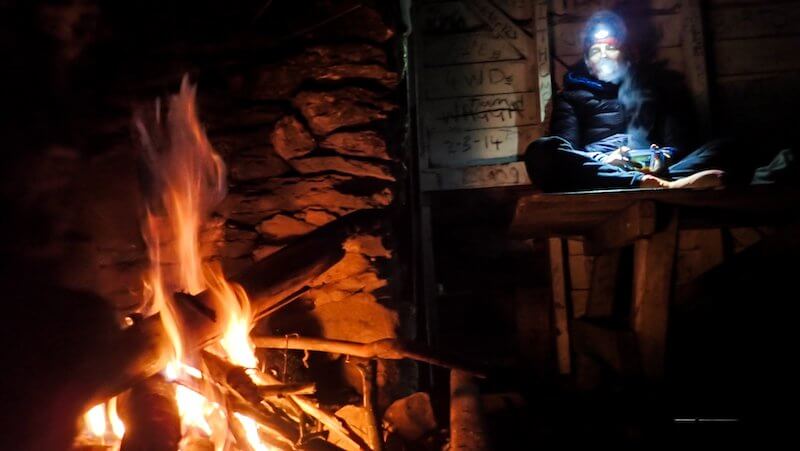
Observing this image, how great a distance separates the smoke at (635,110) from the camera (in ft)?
13.6

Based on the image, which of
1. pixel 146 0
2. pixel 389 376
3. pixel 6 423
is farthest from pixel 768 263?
pixel 146 0

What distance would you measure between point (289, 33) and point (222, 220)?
1.10 m

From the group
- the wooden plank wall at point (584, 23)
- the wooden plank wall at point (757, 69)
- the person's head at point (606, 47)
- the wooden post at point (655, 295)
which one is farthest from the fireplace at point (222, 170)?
the wooden plank wall at point (757, 69)

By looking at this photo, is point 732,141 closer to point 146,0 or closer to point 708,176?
point 708,176

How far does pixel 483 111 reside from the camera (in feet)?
15.5

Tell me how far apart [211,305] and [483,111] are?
3.17 meters

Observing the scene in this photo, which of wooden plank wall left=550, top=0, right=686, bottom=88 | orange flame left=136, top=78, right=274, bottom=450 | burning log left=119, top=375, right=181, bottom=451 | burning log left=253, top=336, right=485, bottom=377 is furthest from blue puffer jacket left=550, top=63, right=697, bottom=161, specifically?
burning log left=119, top=375, right=181, bottom=451

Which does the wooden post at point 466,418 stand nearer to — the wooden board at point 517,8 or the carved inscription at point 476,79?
the carved inscription at point 476,79

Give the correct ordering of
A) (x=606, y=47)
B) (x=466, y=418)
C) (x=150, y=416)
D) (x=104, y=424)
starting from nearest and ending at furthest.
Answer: (x=150, y=416) → (x=466, y=418) → (x=104, y=424) → (x=606, y=47)

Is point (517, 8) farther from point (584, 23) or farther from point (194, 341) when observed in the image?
point (194, 341)

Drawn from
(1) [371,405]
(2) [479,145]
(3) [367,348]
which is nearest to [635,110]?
(2) [479,145]

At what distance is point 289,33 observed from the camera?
2.96 meters

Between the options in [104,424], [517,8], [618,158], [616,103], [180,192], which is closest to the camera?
[104,424]

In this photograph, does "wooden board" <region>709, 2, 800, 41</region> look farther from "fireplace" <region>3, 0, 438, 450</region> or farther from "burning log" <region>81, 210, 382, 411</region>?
"burning log" <region>81, 210, 382, 411</region>
